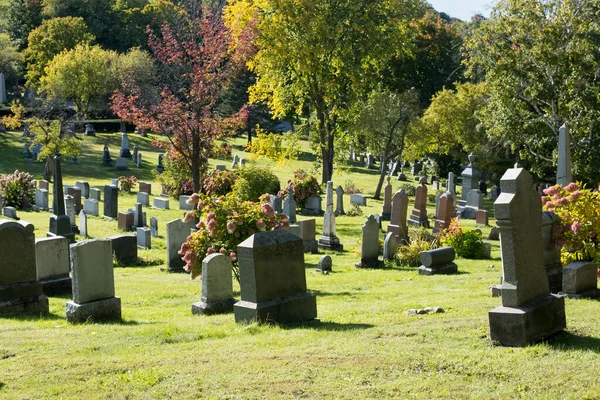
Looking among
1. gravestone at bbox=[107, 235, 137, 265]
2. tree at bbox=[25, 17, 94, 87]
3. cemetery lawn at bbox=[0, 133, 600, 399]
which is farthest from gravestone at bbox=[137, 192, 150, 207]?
tree at bbox=[25, 17, 94, 87]

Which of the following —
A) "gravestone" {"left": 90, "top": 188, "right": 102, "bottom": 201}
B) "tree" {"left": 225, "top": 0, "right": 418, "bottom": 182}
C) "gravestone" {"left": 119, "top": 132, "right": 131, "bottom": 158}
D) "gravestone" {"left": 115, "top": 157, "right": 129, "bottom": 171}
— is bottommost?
"gravestone" {"left": 90, "top": 188, "right": 102, "bottom": 201}

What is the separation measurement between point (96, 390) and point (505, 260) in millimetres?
4509

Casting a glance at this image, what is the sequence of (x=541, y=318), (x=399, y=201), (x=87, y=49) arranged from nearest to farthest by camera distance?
A: (x=541, y=318), (x=399, y=201), (x=87, y=49)

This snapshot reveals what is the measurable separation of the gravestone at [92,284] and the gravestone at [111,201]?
15.2 metres

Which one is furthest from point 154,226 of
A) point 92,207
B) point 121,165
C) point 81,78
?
point 81,78

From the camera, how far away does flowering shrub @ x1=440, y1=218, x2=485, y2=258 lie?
18469mm

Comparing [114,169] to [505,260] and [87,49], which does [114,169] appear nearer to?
[87,49]

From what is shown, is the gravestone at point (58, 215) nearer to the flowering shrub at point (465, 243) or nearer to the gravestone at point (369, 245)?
the gravestone at point (369, 245)

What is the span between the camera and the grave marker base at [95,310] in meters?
11.2

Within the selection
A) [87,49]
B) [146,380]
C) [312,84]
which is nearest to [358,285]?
[146,380]

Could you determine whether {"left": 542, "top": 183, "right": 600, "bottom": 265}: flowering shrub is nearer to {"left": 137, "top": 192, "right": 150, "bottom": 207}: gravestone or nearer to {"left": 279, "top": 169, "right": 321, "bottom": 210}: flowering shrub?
{"left": 279, "top": 169, "right": 321, "bottom": 210}: flowering shrub

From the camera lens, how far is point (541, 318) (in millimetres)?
8578

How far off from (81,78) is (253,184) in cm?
3374

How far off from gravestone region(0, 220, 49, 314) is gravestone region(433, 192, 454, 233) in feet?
43.8
